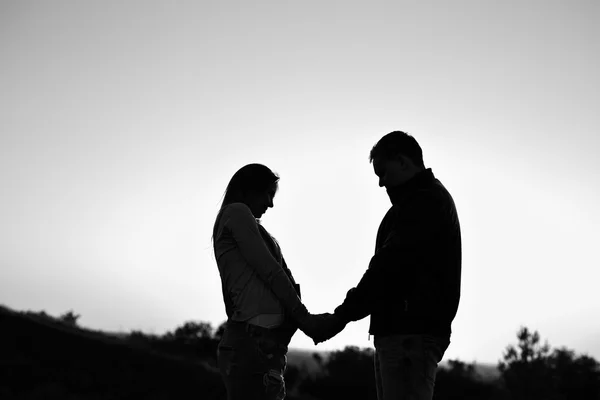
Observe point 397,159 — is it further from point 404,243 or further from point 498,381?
point 498,381

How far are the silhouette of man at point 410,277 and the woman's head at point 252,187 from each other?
78 centimetres

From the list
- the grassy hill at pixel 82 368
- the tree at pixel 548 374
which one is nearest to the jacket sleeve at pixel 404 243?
the grassy hill at pixel 82 368

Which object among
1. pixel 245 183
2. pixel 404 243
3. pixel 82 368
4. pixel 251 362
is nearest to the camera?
pixel 251 362

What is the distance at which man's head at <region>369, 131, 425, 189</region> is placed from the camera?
3.67 meters

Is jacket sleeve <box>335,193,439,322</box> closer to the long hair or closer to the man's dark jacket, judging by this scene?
the man's dark jacket

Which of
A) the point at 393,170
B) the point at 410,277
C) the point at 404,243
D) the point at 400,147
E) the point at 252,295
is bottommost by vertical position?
the point at 252,295

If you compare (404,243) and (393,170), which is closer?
(404,243)

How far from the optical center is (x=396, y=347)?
3100mm

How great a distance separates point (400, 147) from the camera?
12.2 ft

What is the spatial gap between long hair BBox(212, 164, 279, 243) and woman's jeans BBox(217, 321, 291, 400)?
71cm

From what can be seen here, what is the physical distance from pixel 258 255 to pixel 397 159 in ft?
3.76

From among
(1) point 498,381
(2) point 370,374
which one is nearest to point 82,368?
(2) point 370,374

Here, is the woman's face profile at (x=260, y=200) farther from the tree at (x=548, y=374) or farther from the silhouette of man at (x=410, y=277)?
the tree at (x=548, y=374)

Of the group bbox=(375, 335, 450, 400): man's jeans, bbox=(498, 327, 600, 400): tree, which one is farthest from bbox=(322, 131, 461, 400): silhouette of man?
bbox=(498, 327, 600, 400): tree
